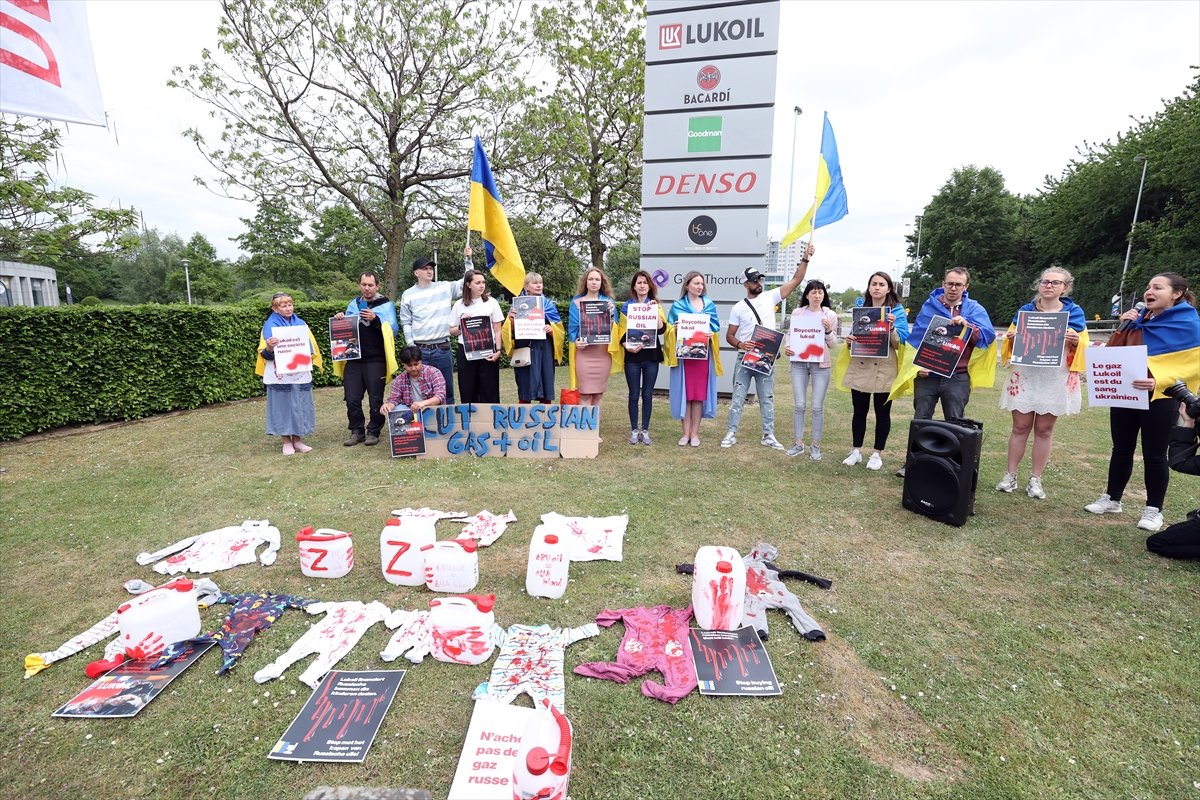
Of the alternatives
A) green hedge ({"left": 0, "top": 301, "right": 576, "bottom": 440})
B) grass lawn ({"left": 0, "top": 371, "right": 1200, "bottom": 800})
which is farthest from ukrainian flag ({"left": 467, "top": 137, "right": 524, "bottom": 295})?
green hedge ({"left": 0, "top": 301, "right": 576, "bottom": 440})

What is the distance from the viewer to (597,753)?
2.22m

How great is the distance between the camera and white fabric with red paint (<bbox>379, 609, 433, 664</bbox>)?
279 centimetres

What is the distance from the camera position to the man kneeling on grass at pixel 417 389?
6.23 metres

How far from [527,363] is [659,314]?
1.70 metres

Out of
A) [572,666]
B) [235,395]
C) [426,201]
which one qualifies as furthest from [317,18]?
[572,666]

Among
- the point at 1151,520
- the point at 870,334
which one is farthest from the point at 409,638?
the point at 1151,520

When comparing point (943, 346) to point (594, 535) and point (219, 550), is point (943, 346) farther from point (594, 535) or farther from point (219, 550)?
point (219, 550)

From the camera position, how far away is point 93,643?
2.91 m

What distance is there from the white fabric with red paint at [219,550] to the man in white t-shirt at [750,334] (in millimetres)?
4846

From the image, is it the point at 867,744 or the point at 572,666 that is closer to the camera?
the point at 867,744

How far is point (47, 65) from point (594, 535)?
360 centimetres

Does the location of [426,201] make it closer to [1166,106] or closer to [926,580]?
[926,580]

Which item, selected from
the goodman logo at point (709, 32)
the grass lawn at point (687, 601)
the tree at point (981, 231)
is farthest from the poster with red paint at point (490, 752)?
the tree at point (981, 231)

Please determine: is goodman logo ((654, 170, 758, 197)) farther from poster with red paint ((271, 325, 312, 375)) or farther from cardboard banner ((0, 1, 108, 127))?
cardboard banner ((0, 1, 108, 127))
